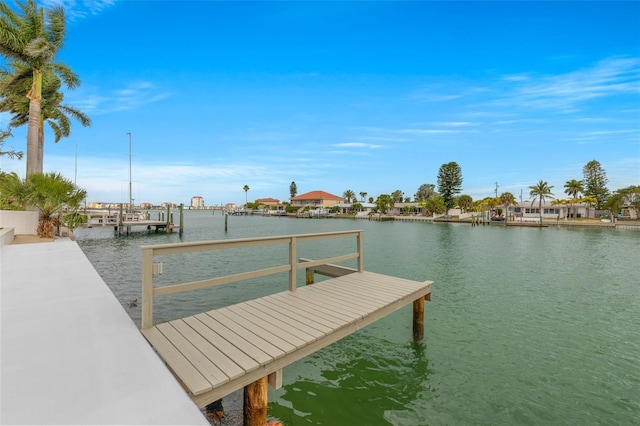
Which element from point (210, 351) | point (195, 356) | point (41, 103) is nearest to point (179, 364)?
point (195, 356)

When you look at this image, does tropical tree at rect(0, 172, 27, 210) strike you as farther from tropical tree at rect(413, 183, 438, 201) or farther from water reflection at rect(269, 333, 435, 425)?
tropical tree at rect(413, 183, 438, 201)

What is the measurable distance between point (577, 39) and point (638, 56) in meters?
3.54

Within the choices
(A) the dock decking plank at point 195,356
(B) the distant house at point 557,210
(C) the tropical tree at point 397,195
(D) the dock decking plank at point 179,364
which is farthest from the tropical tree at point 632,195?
(D) the dock decking plank at point 179,364

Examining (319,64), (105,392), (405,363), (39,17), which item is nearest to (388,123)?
(319,64)

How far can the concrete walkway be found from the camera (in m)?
2.03

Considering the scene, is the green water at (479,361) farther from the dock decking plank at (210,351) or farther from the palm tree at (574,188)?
the palm tree at (574,188)

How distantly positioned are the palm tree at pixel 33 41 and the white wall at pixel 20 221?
3367 mm

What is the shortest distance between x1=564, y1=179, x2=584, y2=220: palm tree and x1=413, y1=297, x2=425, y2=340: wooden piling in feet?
257

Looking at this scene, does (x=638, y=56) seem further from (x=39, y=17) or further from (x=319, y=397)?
(x=39, y=17)

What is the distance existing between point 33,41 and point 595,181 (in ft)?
343

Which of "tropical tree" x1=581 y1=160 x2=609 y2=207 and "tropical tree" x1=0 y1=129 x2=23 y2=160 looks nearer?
"tropical tree" x1=0 y1=129 x2=23 y2=160

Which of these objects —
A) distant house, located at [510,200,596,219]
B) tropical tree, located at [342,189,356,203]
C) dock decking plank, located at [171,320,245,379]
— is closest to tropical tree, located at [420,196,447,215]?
distant house, located at [510,200,596,219]

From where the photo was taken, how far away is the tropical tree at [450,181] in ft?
252

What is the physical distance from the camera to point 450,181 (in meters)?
77.2
